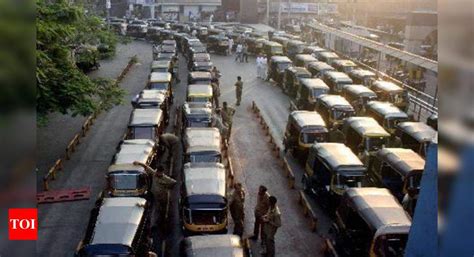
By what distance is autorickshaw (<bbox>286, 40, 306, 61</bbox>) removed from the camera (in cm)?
4006

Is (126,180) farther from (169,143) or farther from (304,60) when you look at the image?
(304,60)

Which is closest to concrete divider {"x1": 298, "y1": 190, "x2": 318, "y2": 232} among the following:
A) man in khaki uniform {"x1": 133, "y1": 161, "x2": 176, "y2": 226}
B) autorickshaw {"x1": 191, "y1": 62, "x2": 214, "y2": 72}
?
man in khaki uniform {"x1": 133, "y1": 161, "x2": 176, "y2": 226}

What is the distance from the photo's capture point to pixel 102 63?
129ft

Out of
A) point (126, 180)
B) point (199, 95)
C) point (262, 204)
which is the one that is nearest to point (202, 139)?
point (126, 180)

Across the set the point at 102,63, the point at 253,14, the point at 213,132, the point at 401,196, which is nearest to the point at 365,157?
the point at 401,196

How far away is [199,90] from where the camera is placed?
23.0 meters

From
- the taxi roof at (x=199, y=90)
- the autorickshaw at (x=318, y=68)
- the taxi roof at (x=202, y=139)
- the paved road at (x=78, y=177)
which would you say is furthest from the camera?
the autorickshaw at (x=318, y=68)

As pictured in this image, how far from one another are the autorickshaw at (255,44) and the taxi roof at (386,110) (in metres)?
22.3

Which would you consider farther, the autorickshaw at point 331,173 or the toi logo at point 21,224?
the autorickshaw at point 331,173

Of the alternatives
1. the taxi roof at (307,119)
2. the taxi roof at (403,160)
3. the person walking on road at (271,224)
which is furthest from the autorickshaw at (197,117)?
the person walking on road at (271,224)

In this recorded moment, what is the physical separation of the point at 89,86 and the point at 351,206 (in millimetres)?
10158

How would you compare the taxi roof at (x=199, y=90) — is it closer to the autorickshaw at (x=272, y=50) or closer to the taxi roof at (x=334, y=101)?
the taxi roof at (x=334, y=101)

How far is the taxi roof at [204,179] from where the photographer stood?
42.2 feet

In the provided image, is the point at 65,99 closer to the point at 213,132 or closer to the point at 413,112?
the point at 213,132
